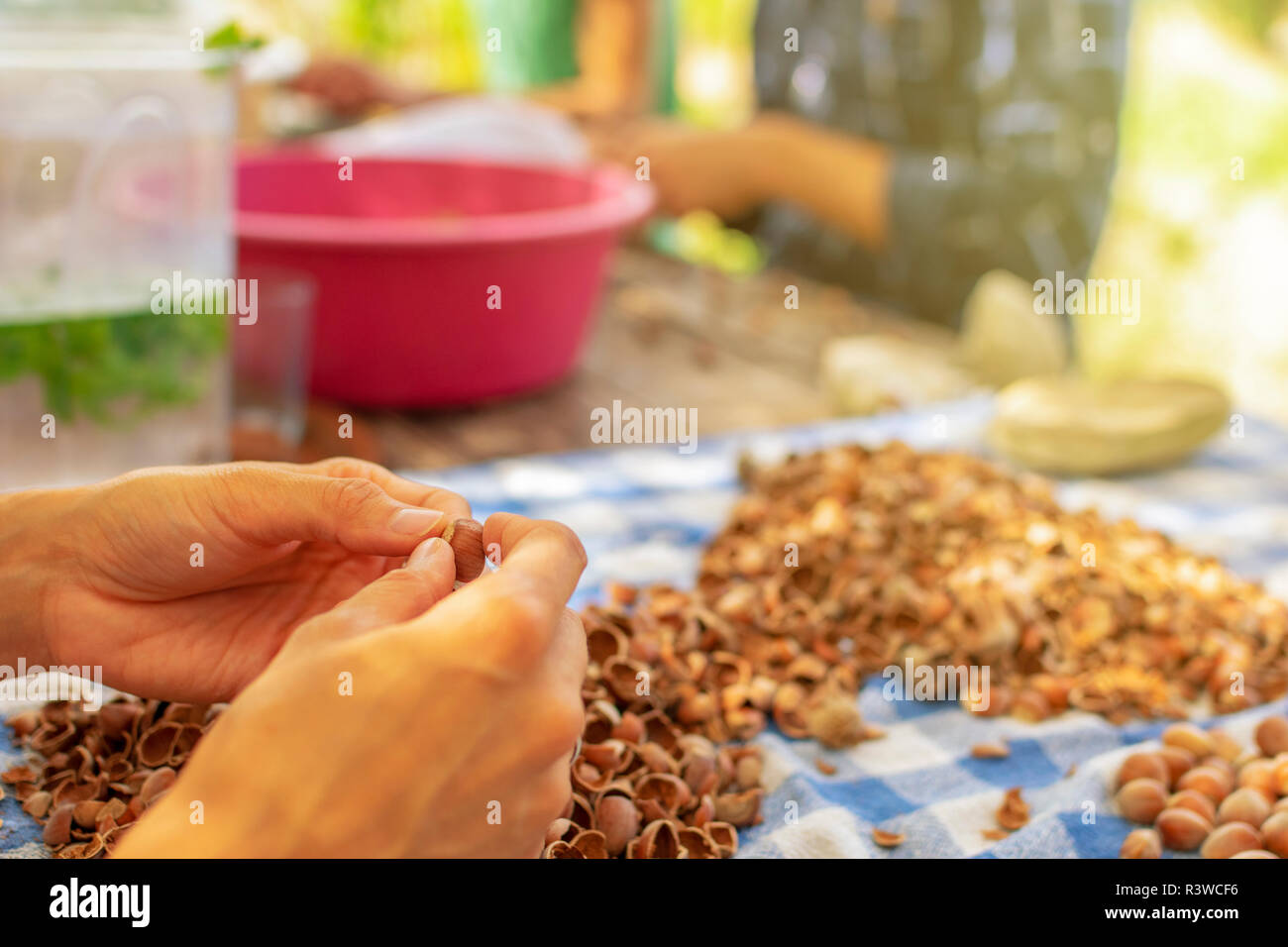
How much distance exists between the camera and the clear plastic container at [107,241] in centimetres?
109

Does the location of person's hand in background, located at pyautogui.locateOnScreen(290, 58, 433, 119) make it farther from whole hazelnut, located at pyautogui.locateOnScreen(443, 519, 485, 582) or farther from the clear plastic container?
whole hazelnut, located at pyautogui.locateOnScreen(443, 519, 485, 582)

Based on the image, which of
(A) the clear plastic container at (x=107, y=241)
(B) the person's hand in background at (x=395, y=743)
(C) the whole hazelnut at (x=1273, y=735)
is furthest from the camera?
(A) the clear plastic container at (x=107, y=241)

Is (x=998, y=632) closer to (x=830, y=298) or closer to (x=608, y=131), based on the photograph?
(x=830, y=298)

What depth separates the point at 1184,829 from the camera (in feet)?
2.59

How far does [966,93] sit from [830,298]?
2.02 ft

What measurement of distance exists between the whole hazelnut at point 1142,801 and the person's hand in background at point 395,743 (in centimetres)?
45

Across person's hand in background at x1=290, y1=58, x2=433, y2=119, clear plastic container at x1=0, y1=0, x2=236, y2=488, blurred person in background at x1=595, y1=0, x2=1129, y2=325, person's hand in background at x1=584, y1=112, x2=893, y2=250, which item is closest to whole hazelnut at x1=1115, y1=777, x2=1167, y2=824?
clear plastic container at x1=0, y1=0, x2=236, y2=488

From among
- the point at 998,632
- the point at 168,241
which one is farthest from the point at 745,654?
the point at 168,241

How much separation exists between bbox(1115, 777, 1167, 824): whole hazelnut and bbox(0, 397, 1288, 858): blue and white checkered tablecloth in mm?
10

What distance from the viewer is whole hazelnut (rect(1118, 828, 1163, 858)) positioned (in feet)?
2.53

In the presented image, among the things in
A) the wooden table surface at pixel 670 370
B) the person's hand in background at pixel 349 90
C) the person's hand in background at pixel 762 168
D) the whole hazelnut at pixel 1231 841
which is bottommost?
the whole hazelnut at pixel 1231 841

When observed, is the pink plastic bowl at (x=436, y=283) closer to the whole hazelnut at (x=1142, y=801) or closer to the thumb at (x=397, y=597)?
the thumb at (x=397, y=597)

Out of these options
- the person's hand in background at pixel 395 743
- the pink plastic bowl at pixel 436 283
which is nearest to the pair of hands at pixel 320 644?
the person's hand in background at pixel 395 743

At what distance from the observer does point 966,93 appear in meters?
2.36
